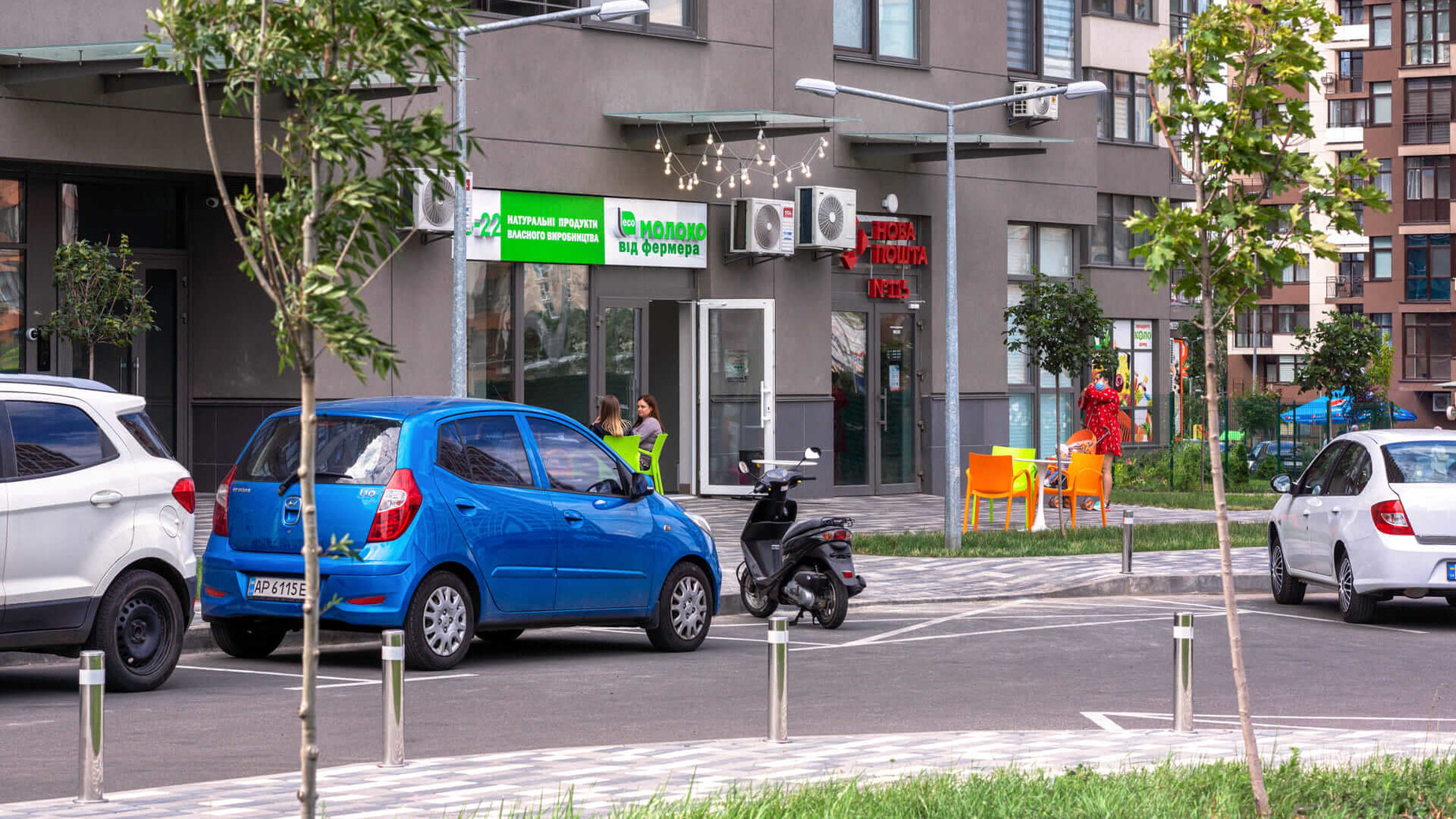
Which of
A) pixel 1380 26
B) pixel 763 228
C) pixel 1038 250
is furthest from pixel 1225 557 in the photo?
pixel 1380 26

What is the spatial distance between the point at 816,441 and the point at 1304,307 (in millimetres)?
72770

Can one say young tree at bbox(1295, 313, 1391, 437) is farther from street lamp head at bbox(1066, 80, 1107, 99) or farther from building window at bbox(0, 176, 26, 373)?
building window at bbox(0, 176, 26, 373)

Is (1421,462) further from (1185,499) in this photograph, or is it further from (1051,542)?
(1185,499)

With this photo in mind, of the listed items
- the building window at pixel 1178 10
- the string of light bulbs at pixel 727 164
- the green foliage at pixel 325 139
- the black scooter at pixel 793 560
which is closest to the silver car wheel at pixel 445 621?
the black scooter at pixel 793 560

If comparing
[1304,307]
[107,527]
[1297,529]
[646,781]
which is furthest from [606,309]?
[1304,307]

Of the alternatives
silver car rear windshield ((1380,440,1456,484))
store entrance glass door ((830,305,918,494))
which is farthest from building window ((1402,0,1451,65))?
silver car rear windshield ((1380,440,1456,484))

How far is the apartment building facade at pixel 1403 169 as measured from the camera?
272 ft

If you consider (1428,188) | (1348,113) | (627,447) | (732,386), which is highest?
(1348,113)

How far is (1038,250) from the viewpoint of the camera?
33.9m

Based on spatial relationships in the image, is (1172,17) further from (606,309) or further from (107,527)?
(107,527)

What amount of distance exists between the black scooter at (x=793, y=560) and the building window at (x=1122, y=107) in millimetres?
31373

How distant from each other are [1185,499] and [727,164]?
9.65 meters

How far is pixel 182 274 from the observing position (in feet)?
80.1

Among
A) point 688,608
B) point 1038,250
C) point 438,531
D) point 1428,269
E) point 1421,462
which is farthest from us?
point 1428,269
